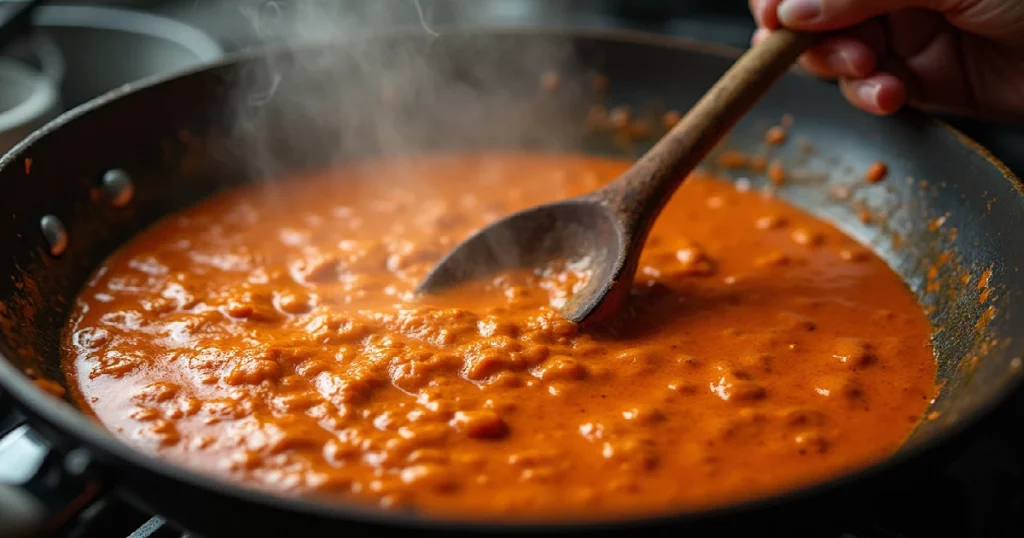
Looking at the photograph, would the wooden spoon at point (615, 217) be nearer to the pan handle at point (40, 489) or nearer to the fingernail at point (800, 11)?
the fingernail at point (800, 11)

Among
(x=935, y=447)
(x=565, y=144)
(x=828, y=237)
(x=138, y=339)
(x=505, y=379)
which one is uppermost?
(x=565, y=144)

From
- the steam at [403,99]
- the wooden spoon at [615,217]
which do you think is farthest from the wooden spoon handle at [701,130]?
the steam at [403,99]

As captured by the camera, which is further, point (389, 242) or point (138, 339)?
point (389, 242)

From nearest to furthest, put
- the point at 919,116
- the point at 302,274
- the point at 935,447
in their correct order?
the point at 935,447 → the point at 302,274 → the point at 919,116

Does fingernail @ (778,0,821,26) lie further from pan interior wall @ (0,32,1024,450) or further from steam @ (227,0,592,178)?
steam @ (227,0,592,178)

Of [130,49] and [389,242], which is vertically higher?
[130,49]

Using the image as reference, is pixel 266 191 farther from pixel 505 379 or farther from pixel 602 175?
pixel 505 379

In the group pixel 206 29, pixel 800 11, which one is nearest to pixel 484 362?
pixel 800 11

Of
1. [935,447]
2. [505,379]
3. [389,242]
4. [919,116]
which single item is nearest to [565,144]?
[389,242]
